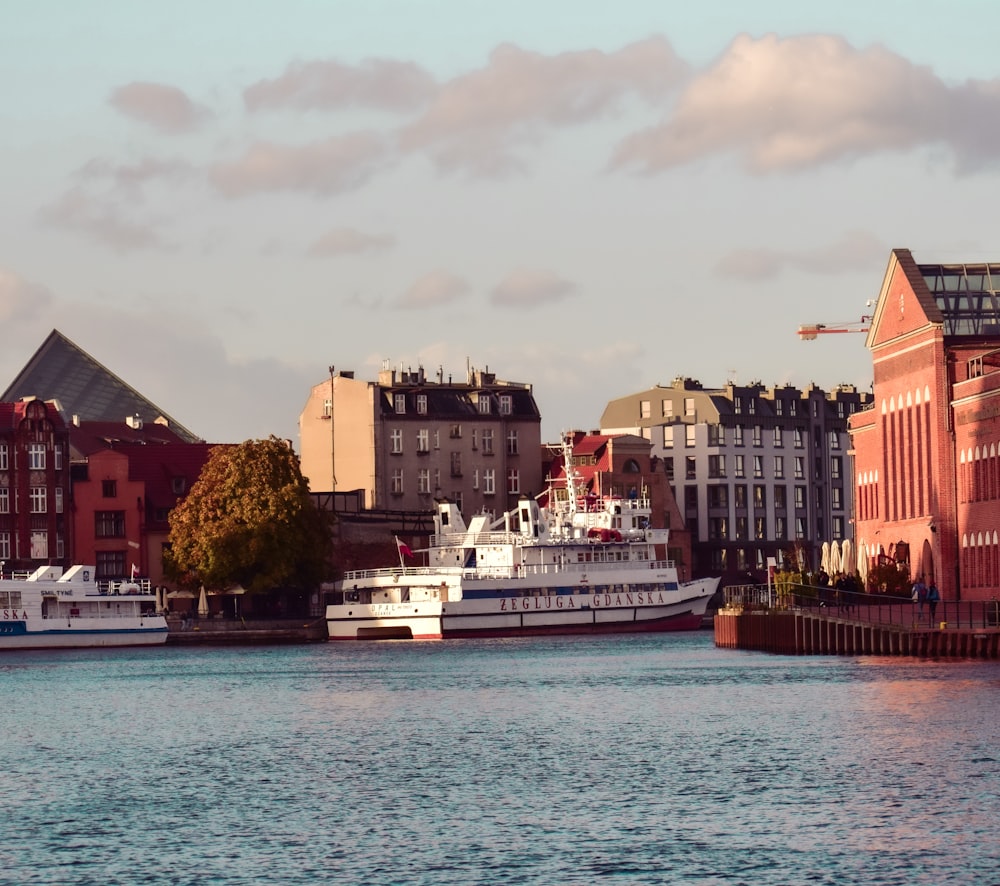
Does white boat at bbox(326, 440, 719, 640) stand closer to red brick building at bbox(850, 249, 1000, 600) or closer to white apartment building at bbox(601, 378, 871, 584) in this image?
red brick building at bbox(850, 249, 1000, 600)

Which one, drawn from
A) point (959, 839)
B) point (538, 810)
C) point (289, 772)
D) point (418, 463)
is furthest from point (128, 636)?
point (959, 839)

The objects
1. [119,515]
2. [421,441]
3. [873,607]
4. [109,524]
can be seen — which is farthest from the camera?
[421,441]

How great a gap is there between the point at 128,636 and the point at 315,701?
51.7 metres

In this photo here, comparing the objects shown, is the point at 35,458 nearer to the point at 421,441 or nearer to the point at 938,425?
the point at 421,441

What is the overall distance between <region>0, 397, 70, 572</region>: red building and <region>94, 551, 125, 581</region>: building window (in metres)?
2.06

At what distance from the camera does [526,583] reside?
13488 centimetres

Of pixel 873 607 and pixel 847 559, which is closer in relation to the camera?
pixel 873 607

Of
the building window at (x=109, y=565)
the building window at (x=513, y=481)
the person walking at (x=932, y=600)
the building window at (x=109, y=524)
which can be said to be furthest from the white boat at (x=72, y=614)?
the person walking at (x=932, y=600)

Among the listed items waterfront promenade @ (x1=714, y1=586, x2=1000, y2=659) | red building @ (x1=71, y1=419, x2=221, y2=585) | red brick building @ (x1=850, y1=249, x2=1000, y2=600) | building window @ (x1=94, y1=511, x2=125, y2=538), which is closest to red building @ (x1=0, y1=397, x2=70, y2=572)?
red building @ (x1=71, y1=419, x2=221, y2=585)

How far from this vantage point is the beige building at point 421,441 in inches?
6368

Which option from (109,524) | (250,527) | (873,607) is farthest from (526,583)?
(873,607)

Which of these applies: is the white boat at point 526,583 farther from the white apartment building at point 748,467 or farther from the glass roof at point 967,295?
the white apartment building at point 748,467

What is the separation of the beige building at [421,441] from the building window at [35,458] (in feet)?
81.4

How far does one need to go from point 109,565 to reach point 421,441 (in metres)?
26.5
